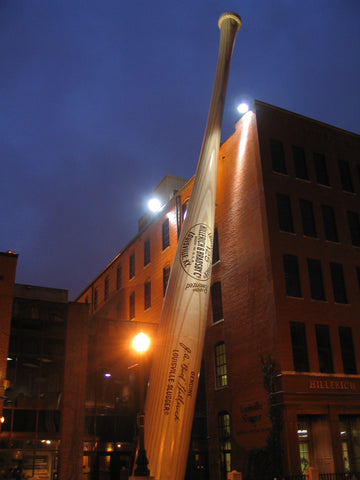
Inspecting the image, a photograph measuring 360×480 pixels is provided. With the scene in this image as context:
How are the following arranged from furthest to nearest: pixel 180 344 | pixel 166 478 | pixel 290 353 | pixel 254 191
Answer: pixel 254 191 < pixel 290 353 < pixel 180 344 < pixel 166 478

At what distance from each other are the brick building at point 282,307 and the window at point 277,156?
0.24 ft

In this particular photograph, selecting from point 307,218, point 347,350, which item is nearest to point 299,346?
point 347,350

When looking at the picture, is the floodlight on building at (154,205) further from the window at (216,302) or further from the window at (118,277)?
the window at (216,302)

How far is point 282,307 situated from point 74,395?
32.7 ft

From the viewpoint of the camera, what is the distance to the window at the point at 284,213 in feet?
76.5

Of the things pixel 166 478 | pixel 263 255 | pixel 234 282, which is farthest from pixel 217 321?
pixel 166 478

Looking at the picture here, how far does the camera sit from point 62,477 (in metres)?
20.9

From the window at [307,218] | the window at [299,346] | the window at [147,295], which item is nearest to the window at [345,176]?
the window at [307,218]

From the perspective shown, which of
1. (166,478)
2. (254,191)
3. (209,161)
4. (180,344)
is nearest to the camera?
(166,478)

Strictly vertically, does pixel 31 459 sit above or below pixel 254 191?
below

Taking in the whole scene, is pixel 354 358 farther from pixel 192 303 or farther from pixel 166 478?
pixel 166 478

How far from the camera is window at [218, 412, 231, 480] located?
22984 mm

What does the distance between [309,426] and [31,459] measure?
11.5 meters

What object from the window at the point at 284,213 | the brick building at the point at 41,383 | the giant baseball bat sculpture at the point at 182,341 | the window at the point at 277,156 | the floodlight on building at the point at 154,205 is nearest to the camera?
the giant baseball bat sculpture at the point at 182,341
